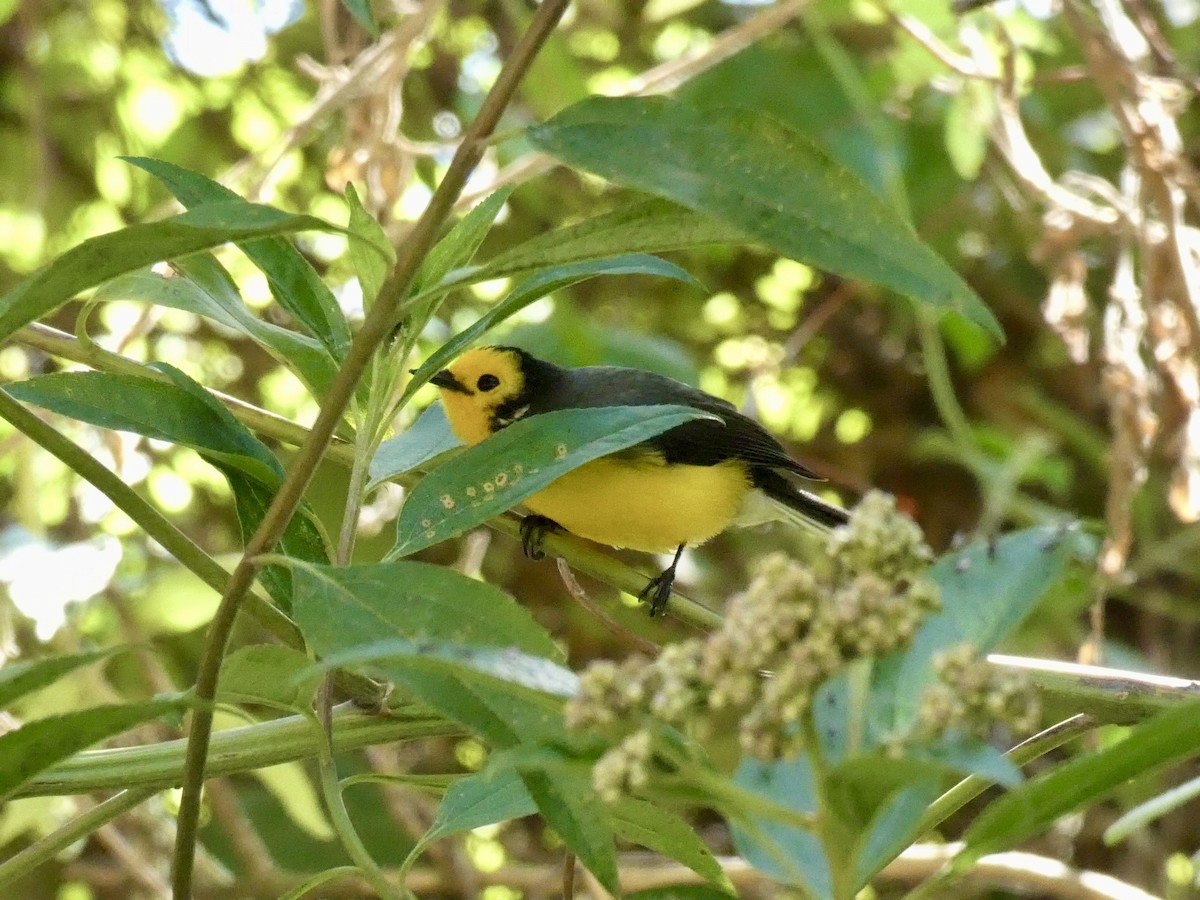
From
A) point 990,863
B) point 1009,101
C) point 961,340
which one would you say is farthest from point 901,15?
point 990,863

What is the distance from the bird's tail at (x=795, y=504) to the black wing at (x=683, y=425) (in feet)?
0.33

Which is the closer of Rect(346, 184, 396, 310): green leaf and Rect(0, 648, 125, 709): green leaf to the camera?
Rect(0, 648, 125, 709): green leaf

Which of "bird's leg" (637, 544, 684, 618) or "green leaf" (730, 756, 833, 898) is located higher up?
"green leaf" (730, 756, 833, 898)

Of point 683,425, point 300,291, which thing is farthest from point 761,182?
point 683,425

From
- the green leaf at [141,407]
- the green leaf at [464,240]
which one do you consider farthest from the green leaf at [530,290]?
the green leaf at [141,407]

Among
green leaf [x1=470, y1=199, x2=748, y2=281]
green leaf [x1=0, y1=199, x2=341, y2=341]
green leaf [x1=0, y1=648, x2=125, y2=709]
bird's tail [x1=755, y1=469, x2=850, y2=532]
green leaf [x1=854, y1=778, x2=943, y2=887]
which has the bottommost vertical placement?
bird's tail [x1=755, y1=469, x2=850, y2=532]

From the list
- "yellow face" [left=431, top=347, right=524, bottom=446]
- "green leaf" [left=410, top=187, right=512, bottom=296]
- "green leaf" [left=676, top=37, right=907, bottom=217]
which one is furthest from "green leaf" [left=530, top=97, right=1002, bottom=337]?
"green leaf" [left=676, top=37, right=907, bottom=217]

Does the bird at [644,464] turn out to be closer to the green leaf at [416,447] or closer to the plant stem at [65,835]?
the green leaf at [416,447]

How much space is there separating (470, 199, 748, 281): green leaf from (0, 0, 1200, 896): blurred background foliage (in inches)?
81.2

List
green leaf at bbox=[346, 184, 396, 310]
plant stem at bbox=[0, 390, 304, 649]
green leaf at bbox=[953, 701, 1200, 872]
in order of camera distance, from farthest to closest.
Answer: green leaf at bbox=[346, 184, 396, 310], plant stem at bbox=[0, 390, 304, 649], green leaf at bbox=[953, 701, 1200, 872]

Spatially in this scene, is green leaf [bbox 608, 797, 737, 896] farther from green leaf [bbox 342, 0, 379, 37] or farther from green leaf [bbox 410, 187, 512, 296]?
green leaf [bbox 342, 0, 379, 37]

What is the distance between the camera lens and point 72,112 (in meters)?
4.47

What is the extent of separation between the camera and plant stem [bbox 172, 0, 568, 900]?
1048 millimetres

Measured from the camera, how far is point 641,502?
302 centimetres
